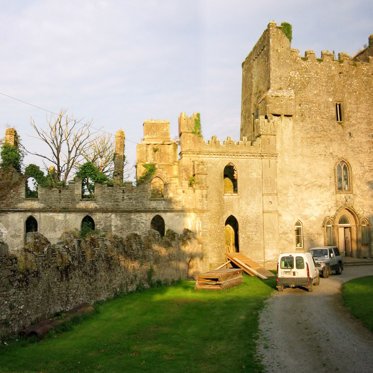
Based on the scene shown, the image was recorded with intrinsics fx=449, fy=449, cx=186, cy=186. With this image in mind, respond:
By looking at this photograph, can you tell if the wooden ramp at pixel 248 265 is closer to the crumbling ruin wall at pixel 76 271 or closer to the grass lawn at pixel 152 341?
the crumbling ruin wall at pixel 76 271

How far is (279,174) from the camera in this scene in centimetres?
3522

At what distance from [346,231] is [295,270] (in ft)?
54.7

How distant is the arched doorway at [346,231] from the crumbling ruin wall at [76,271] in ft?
47.7

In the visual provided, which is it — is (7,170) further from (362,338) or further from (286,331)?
(362,338)

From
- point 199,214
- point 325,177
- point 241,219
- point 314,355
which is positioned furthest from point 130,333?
point 325,177

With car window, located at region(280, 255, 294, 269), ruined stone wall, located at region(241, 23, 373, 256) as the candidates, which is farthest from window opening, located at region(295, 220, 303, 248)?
car window, located at region(280, 255, 294, 269)

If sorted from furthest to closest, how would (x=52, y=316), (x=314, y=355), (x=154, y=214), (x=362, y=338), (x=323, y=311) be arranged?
(x=154, y=214) → (x=323, y=311) → (x=52, y=316) → (x=362, y=338) → (x=314, y=355)

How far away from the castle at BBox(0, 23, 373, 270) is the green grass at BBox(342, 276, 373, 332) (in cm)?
1051

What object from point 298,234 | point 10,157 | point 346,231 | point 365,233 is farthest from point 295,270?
point 10,157

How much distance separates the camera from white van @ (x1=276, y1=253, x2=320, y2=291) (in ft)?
70.9

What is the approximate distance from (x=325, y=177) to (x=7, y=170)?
943 inches

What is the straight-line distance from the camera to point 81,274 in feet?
58.4

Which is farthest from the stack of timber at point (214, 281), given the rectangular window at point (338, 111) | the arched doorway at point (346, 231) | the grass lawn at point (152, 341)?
the rectangular window at point (338, 111)

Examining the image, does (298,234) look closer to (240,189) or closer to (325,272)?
(240,189)
